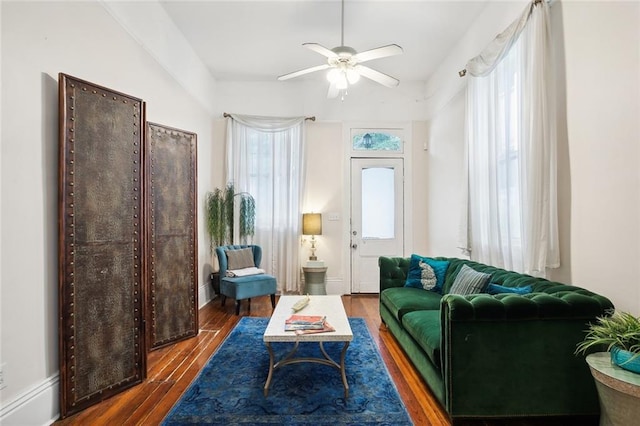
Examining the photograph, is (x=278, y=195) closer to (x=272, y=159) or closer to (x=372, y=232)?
(x=272, y=159)

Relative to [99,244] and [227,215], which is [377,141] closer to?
[227,215]

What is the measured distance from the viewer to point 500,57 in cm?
305

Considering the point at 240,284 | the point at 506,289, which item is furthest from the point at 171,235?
the point at 506,289

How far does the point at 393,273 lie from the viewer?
12.7 feet

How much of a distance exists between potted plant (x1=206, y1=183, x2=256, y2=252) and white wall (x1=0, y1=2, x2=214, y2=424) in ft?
9.10

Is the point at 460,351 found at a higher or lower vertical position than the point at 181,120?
lower

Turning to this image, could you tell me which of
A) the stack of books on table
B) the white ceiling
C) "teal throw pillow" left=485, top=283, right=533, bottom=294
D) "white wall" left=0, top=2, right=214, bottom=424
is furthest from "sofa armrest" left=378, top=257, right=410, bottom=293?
"white wall" left=0, top=2, right=214, bottom=424

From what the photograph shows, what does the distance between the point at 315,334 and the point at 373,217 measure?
11.4ft

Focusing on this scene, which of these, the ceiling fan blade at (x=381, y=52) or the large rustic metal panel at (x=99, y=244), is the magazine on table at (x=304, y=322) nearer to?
the large rustic metal panel at (x=99, y=244)

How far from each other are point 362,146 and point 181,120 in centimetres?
279

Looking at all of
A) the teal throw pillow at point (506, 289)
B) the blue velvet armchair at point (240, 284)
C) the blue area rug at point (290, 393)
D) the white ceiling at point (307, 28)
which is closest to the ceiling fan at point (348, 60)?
the white ceiling at point (307, 28)

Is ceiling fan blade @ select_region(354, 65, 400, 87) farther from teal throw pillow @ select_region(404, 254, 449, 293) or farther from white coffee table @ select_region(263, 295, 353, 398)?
white coffee table @ select_region(263, 295, 353, 398)

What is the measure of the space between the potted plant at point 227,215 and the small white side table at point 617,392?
4.34 m

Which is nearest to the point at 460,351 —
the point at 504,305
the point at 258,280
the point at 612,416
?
the point at 504,305
